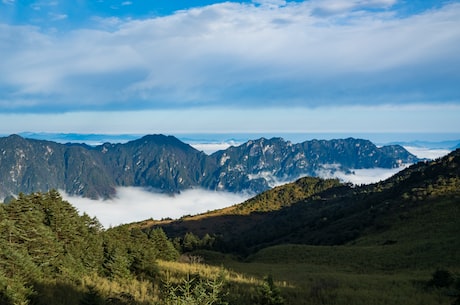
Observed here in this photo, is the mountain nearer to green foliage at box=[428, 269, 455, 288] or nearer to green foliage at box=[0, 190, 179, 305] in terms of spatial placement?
green foliage at box=[428, 269, 455, 288]

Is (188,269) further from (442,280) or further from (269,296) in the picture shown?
(442,280)

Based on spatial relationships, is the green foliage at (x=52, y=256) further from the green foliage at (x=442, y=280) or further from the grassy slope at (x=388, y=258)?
the green foliage at (x=442, y=280)

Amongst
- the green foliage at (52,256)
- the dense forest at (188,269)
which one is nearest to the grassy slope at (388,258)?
the dense forest at (188,269)

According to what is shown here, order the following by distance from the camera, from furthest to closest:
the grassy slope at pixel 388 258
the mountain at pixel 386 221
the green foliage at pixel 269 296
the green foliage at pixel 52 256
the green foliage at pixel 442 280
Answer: the mountain at pixel 386 221 → the green foliage at pixel 442 280 → the grassy slope at pixel 388 258 → the green foliage at pixel 269 296 → the green foliage at pixel 52 256

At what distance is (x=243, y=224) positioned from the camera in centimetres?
13862

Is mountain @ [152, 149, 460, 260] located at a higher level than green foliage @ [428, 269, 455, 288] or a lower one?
lower

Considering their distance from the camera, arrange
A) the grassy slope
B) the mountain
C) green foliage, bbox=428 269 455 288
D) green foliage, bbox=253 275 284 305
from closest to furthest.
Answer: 1. green foliage, bbox=253 275 284 305
2. the grassy slope
3. green foliage, bbox=428 269 455 288
4. the mountain

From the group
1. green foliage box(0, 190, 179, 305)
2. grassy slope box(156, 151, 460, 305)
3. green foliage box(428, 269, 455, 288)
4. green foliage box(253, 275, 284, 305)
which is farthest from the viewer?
green foliage box(428, 269, 455, 288)

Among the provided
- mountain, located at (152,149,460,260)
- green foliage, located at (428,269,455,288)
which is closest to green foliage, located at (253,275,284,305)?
green foliage, located at (428,269,455,288)

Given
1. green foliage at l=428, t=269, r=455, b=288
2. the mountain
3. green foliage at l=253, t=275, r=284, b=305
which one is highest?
green foliage at l=253, t=275, r=284, b=305

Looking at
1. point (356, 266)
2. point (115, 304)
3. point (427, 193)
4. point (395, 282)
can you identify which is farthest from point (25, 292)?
point (427, 193)

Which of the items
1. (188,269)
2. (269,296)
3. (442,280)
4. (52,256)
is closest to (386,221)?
(442,280)

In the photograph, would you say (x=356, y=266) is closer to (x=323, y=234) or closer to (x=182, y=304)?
(x=182, y=304)

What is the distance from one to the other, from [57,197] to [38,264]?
942 centimetres
